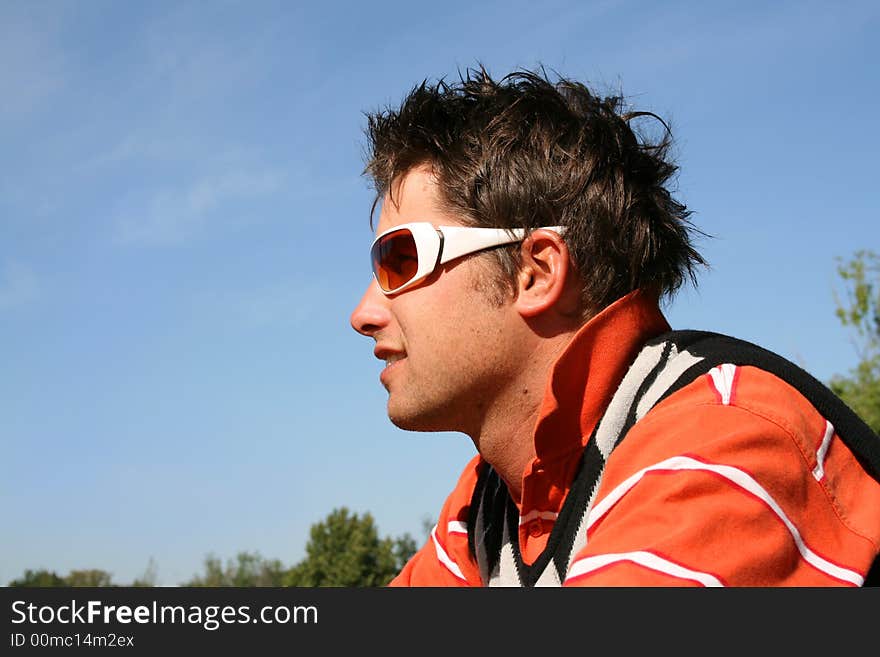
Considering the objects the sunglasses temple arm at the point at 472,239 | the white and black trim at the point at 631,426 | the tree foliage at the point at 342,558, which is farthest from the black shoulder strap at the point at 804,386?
the tree foliage at the point at 342,558

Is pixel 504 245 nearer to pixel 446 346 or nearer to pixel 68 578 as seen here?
pixel 446 346

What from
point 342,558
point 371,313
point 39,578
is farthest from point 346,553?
point 371,313

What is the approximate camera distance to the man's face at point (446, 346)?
2920 mm

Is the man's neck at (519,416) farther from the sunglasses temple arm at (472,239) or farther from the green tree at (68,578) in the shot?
the green tree at (68,578)

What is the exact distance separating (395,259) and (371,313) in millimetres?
204

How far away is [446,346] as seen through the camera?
9.59 ft

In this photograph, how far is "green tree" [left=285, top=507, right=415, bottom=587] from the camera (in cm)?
3219

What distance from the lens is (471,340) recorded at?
2922 millimetres

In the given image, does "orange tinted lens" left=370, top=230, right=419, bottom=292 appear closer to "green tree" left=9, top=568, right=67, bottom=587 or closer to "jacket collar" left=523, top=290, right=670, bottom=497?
"jacket collar" left=523, top=290, right=670, bottom=497

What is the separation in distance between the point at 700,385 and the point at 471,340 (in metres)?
0.94

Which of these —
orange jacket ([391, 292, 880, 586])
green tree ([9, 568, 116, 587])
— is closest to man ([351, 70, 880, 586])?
orange jacket ([391, 292, 880, 586])
